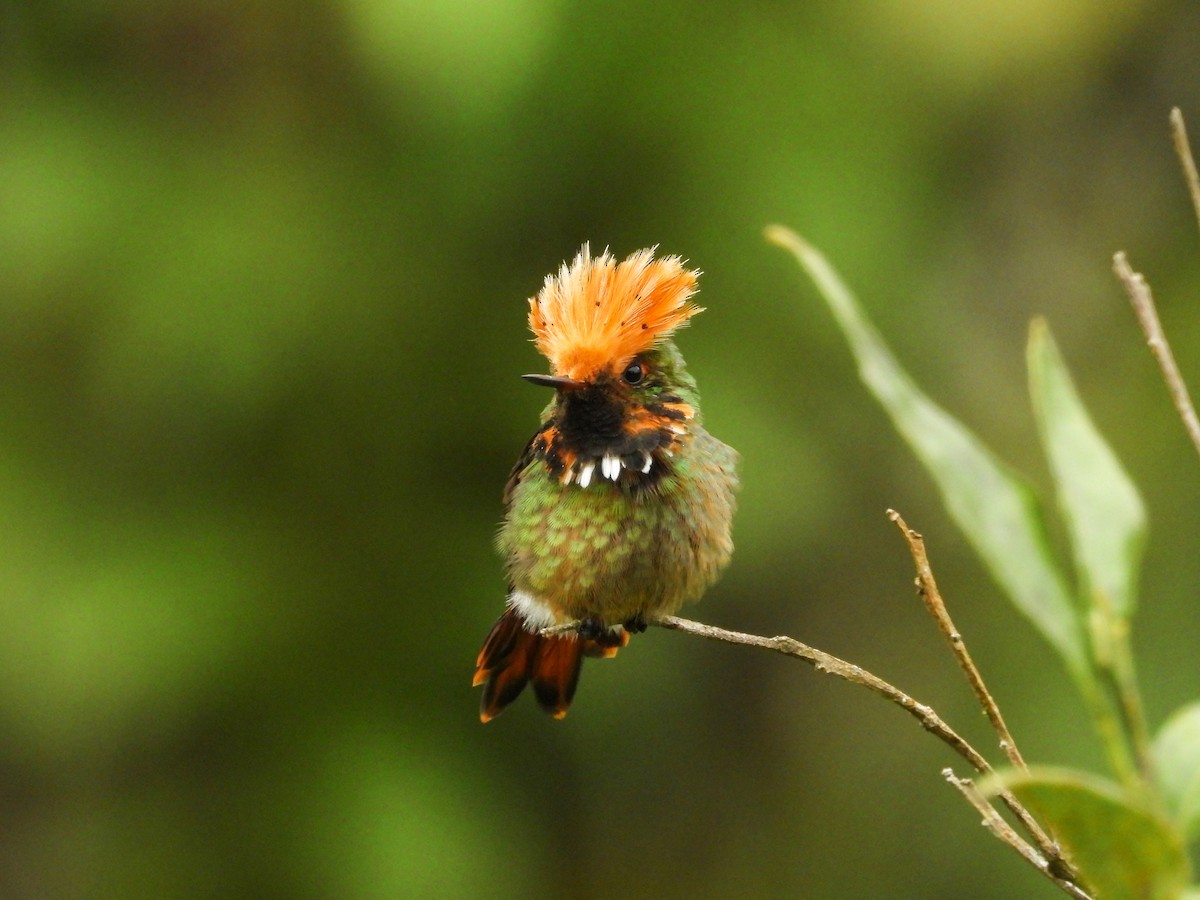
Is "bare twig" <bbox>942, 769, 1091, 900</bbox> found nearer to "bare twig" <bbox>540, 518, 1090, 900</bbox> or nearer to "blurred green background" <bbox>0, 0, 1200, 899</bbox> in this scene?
"bare twig" <bbox>540, 518, 1090, 900</bbox>

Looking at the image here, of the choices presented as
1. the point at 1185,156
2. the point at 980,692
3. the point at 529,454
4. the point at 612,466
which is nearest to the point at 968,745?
the point at 980,692

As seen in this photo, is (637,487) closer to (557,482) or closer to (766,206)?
(557,482)

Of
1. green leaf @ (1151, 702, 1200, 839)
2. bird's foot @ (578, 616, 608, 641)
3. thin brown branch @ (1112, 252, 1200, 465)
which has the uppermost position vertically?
bird's foot @ (578, 616, 608, 641)

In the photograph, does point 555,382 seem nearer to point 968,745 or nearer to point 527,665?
point 527,665

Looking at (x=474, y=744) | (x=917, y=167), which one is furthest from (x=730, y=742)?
(x=917, y=167)

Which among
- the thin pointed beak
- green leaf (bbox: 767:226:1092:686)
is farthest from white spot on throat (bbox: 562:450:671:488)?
green leaf (bbox: 767:226:1092:686)
